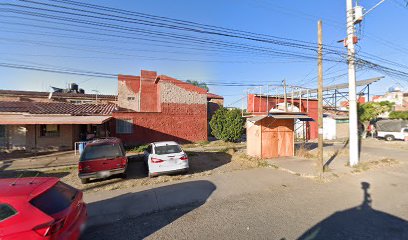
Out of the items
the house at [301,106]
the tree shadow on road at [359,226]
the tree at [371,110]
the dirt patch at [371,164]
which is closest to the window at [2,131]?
the house at [301,106]

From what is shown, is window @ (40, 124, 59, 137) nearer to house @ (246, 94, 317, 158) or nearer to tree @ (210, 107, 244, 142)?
tree @ (210, 107, 244, 142)

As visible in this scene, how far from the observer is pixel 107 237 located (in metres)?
A: 4.49

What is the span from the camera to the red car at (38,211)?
2.92m

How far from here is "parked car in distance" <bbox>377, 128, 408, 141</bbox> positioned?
22034mm

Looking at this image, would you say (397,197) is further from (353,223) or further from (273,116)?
(273,116)

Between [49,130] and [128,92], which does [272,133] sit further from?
[49,130]

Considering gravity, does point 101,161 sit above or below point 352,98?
below

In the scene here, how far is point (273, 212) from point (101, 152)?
255 inches

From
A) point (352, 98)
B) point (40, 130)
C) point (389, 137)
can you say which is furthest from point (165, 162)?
point (389, 137)

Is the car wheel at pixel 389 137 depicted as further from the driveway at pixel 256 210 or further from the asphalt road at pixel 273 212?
the asphalt road at pixel 273 212

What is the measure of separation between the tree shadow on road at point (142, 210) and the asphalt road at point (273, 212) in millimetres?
22

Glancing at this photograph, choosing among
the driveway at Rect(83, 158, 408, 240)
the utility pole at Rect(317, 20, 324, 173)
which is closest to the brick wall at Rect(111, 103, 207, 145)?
the driveway at Rect(83, 158, 408, 240)

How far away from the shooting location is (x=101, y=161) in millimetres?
8078

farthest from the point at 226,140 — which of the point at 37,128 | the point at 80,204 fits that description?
the point at 80,204
